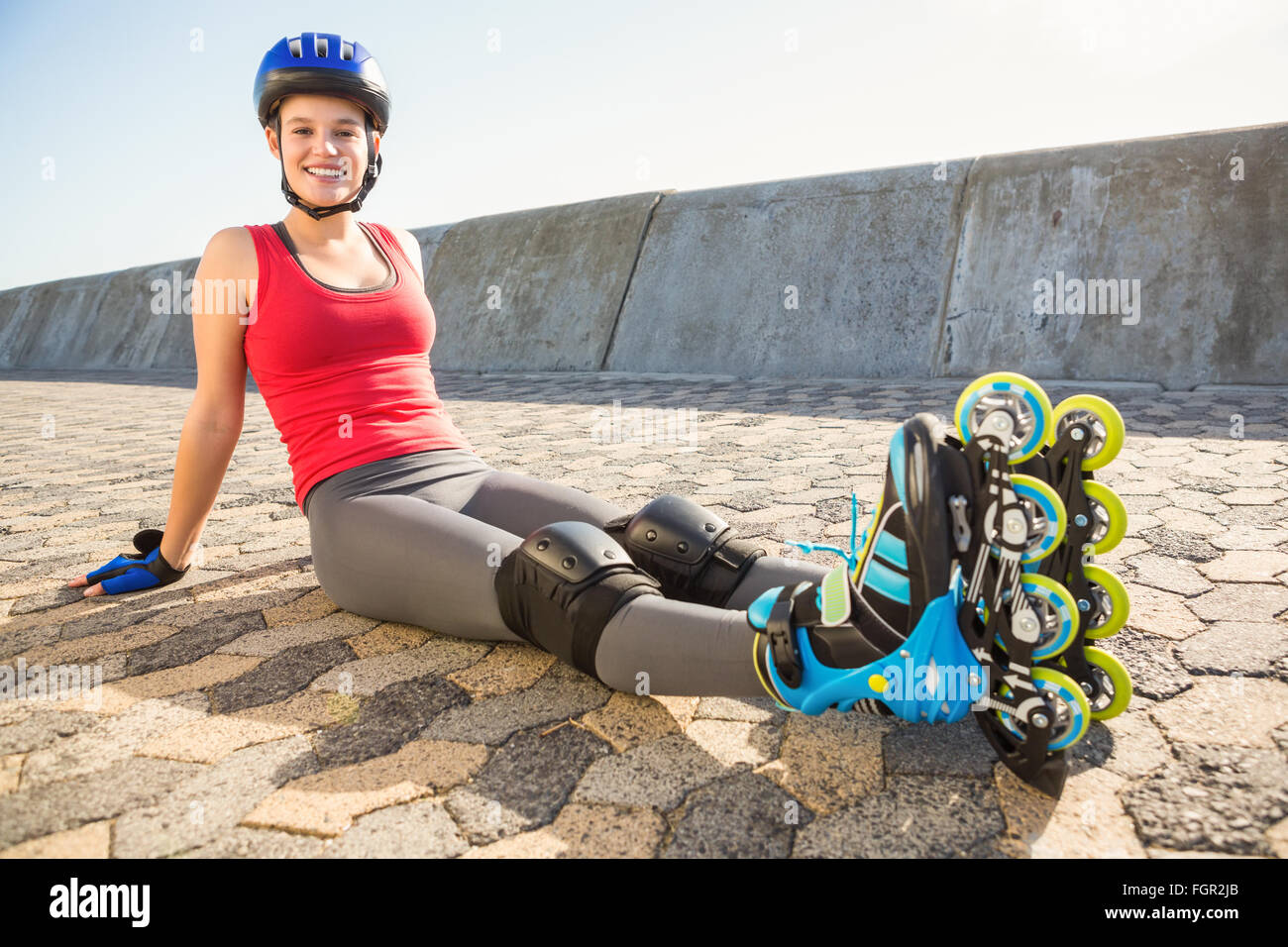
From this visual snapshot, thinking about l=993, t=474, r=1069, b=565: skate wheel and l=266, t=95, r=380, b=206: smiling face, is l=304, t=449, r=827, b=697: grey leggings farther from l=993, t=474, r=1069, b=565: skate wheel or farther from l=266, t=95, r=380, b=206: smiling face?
l=266, t=95, r=380, b=206: smiling face

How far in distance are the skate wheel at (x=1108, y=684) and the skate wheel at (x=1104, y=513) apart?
19cm

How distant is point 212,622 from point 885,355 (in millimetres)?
5078

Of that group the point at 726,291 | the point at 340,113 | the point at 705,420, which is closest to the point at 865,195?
the point at 726,291

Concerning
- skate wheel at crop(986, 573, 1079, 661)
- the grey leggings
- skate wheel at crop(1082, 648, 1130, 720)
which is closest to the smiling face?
the grey leggings

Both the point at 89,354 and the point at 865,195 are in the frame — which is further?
the point at 89,354

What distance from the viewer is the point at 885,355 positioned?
6145 millimetres

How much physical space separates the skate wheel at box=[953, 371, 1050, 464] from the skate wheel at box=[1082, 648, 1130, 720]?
14.8 inches

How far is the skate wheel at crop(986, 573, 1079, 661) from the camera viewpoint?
49.3 inches

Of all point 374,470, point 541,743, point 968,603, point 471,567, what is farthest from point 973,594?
point 374,470

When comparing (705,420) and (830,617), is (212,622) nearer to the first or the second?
(830,617)

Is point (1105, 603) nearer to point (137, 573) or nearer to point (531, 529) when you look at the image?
point (531, 529)

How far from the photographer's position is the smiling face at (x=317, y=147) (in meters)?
2.07

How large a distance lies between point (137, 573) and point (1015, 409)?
86.2 inches

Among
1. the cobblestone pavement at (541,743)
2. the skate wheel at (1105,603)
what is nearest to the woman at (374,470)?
the cobblestone pavement at (541,743)
